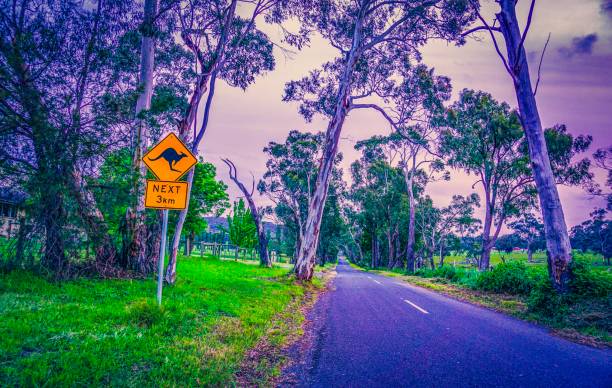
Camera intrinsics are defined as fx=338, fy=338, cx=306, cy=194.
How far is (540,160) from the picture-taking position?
9.17 m

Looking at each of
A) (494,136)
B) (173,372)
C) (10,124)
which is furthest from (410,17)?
(173,372)

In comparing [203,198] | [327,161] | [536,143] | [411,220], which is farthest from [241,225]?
[536,143]

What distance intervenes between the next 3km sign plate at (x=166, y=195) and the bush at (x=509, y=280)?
1189cm

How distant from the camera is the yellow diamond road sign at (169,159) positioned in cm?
604

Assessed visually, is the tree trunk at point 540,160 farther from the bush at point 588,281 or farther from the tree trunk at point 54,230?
the tree trunk at point 54,230

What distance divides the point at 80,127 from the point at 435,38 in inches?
581

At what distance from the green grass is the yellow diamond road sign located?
227 centimetres

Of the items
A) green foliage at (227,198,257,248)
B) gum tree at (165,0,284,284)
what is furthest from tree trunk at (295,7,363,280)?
green foliage at (227,198,257,248)

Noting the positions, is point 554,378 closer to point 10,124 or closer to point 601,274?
point 601,274

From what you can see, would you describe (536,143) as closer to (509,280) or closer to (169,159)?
(509,280)

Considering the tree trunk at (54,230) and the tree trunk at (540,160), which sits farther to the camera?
the tree trunk at (540,160)

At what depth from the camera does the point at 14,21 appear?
7.46 metres

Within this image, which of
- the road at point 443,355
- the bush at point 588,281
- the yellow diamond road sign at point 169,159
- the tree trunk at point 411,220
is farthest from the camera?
the tree trunk at point 411,220

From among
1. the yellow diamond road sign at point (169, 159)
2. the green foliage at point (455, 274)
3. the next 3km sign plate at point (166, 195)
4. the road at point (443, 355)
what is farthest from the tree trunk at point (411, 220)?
the next 3km sign plate at point (166, 195)
